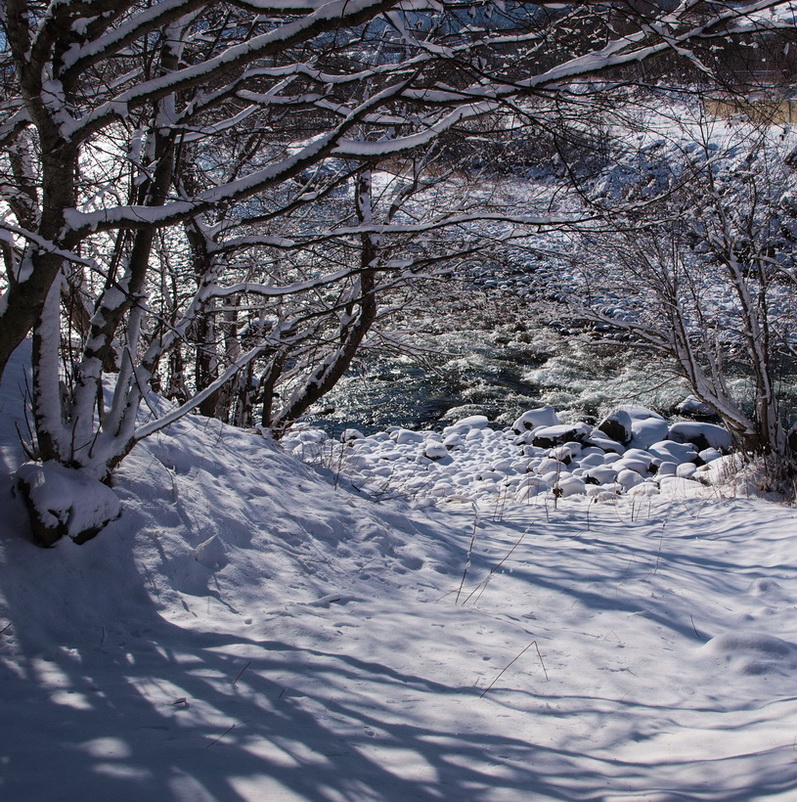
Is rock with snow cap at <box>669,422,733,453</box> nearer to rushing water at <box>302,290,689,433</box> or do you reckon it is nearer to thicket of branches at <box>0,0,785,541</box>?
rushing water at <box>302,290,689,433</box>

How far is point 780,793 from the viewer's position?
1.53 m

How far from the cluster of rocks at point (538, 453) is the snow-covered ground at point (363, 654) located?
3.76 metres

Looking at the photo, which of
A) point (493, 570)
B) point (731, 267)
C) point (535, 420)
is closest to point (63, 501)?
point (493, 570)

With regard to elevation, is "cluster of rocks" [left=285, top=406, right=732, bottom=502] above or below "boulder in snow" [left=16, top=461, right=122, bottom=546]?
below

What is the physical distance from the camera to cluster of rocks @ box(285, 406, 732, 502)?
8.12m

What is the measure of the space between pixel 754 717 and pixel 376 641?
1.29 meters

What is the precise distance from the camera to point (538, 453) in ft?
30.8

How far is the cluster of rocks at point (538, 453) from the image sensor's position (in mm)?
8125

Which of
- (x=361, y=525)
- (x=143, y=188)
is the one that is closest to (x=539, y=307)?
(x=361, y=525)

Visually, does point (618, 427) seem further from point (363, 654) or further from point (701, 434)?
point (363, 654)

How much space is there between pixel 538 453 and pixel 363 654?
7.29 m

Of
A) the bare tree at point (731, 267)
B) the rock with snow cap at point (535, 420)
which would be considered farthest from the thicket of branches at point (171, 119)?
the rock with snow cap at point (535, 420)

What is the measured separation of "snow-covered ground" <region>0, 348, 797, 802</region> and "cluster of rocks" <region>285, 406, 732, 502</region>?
3761mm

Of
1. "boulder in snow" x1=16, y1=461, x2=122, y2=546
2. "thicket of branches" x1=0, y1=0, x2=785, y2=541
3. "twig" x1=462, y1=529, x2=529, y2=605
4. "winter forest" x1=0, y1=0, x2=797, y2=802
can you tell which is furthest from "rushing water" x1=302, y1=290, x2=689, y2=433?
"boulder in snow" x1=16, y1=461, x2=122, y2=546
